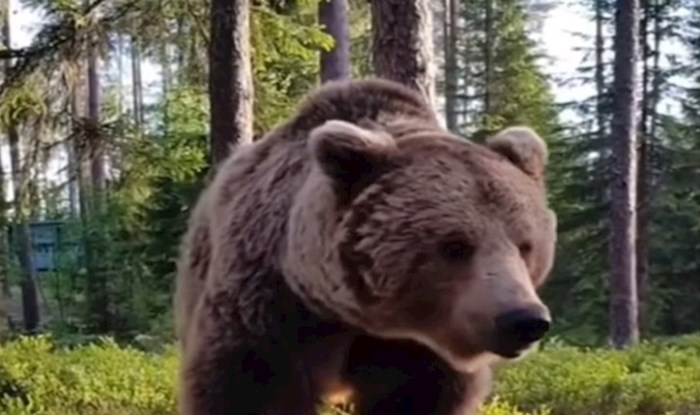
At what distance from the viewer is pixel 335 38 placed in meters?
14.1

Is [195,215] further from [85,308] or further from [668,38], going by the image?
[668,38]

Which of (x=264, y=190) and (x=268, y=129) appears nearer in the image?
(x=264, y=190)

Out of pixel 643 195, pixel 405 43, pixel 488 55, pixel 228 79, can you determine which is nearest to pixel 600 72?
pixel 488 55

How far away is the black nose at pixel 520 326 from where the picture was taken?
2.34 meters

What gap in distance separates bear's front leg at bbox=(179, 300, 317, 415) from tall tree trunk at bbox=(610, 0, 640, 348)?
12887 millimetres

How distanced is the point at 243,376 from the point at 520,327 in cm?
83

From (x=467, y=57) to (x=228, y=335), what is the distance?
975 inches

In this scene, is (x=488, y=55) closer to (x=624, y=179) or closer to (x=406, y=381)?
(x=624, y=179)

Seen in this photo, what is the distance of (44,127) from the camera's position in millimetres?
9266

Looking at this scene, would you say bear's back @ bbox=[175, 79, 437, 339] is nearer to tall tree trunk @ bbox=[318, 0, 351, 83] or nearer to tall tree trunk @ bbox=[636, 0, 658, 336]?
tall tree trunk @ bbox=[318, 0, 351, 83]

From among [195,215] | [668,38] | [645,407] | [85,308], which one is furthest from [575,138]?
[195,215]

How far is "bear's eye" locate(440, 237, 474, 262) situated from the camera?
249 centimetres

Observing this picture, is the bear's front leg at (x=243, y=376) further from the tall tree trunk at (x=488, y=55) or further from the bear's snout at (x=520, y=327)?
the tall tree trunk at (x=488, y=55)

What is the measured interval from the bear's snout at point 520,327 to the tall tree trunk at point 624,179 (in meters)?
13.3
